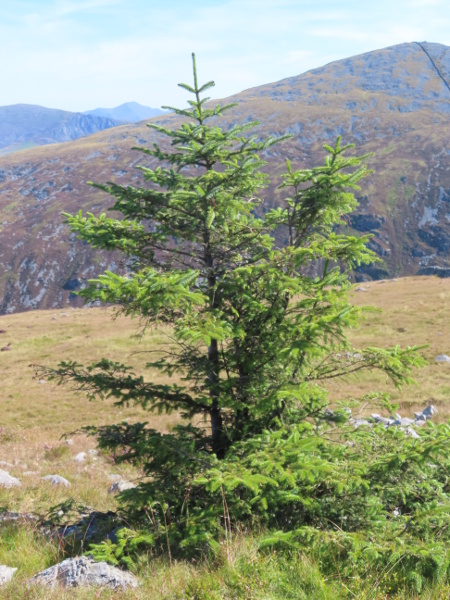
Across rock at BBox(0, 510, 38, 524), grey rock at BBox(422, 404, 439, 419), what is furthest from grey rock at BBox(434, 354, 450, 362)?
rock at BBox(0, 510, 38, 524)

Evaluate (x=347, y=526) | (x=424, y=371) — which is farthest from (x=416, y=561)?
(x=424, y=371)

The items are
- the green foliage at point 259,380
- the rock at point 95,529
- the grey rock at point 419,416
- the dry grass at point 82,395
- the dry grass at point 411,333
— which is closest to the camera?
the green foliage at point 259,380

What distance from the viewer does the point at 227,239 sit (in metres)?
7.13

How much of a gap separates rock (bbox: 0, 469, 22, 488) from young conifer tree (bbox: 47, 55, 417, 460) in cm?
531

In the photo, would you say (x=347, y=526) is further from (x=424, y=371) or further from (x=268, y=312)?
(x=424, y=371)

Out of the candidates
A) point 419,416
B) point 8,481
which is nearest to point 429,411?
point 419,416

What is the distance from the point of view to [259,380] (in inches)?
250

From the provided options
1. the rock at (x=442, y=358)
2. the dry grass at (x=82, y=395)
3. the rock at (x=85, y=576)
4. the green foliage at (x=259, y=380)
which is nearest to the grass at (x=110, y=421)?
the dry grass at (x=82, y=395)

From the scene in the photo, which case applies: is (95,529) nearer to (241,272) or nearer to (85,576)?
(85,576)

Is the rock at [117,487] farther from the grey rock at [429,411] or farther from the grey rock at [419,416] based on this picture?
the grey rock at [429,411]

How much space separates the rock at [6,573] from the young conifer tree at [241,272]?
2.00 metres

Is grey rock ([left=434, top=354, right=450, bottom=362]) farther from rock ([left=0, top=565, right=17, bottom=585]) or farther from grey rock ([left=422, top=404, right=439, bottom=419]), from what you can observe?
rock ([left=0, top=565, right=17, bottom=585])

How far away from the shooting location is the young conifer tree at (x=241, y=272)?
5.99 meters

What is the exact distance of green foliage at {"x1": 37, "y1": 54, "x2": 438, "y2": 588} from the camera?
16.3ft
